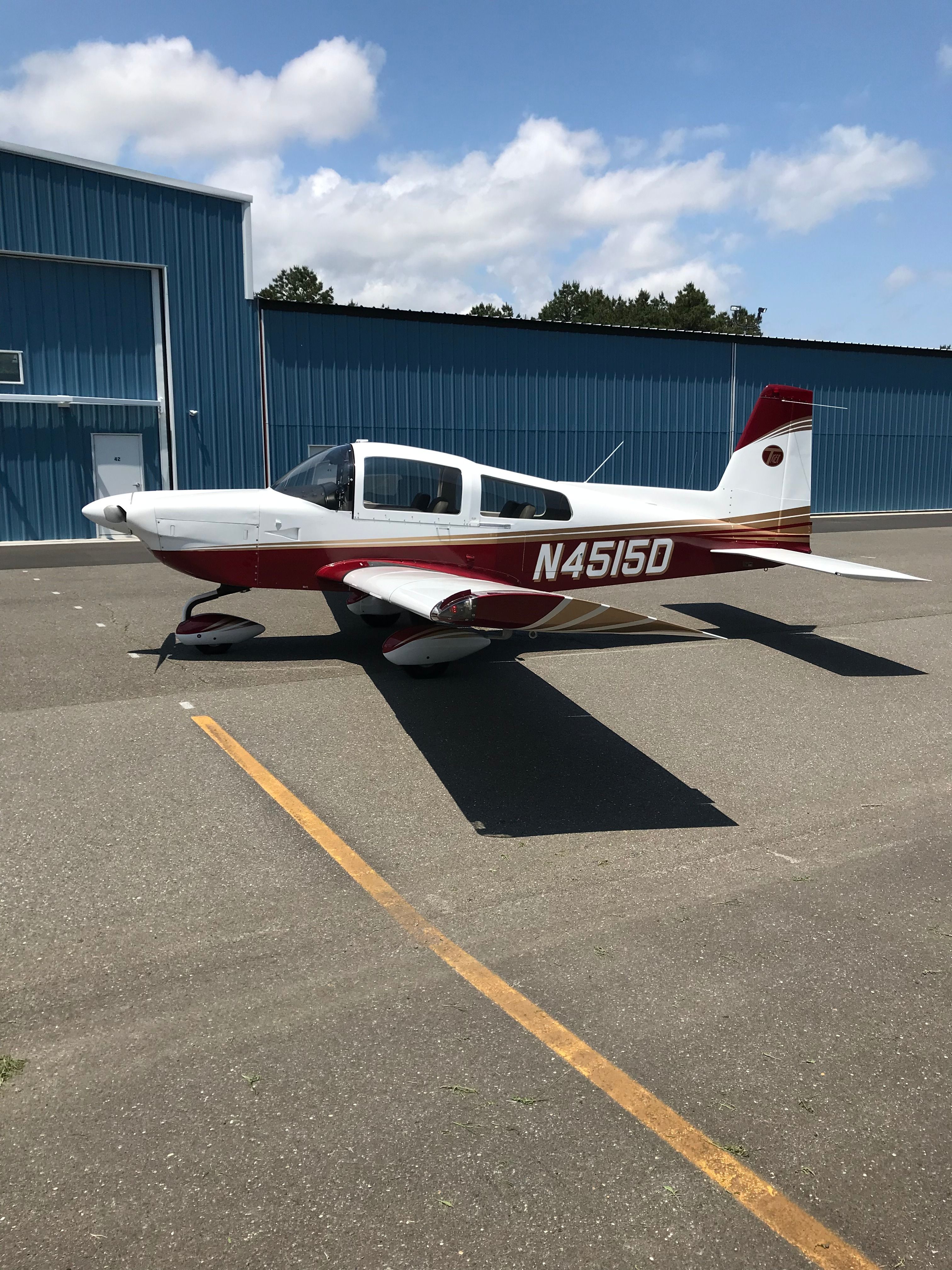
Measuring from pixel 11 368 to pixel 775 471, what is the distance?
16.3m

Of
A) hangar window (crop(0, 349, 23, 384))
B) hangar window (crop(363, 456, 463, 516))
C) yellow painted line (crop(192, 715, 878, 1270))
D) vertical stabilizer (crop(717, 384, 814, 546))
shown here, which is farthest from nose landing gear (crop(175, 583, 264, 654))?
hangar window (crop(0, 349, 23, 384))

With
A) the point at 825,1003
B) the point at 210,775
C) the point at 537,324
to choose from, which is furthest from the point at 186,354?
the point at 825,1003

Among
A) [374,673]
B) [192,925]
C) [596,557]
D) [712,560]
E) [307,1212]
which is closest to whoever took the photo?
[307,1212]

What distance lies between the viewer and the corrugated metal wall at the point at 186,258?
17922 mm

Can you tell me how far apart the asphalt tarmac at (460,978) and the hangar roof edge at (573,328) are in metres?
15.8

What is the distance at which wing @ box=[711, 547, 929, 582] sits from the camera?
840 cm

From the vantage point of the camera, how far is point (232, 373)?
789 inches

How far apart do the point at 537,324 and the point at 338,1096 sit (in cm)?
2256

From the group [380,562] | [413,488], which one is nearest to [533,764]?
[380,562]

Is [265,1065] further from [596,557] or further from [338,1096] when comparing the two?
[596,557]

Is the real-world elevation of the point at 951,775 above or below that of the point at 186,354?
below

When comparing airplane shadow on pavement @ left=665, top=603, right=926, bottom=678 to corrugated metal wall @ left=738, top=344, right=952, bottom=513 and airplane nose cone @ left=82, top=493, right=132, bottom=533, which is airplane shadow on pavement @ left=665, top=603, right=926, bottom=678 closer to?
airplane nose cone @ left=82, top=493, right=132, bottom=533

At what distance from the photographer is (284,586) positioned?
27.3ft

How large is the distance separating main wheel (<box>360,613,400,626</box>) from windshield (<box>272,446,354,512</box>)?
4.98 ft
